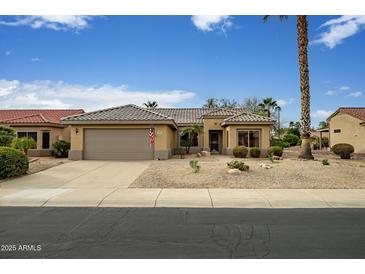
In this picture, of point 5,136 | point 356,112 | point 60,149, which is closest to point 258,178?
point 5,136

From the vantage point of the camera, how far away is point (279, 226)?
6.17 metres

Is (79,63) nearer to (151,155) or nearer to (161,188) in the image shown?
(151,155)

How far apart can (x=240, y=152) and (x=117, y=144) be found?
964 centimetres

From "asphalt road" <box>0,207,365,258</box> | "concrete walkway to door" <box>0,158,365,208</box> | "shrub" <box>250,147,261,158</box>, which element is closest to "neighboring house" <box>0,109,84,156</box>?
"concrete walkway to door" <box>0,158,365,208</box>

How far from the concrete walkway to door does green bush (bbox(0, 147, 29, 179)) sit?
64cm

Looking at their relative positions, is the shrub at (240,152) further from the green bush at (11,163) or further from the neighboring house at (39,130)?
the neighboring house at (39,130)

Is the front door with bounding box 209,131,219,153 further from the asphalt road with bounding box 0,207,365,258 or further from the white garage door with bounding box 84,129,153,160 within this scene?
the asphalt road with bounding box 0,207,365,258

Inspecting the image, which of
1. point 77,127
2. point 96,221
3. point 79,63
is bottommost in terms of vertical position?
point 96,221

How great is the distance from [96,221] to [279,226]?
4059 mm

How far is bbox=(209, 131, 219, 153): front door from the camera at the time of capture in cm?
2939

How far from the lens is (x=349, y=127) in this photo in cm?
3003

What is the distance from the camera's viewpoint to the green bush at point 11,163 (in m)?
12.7
